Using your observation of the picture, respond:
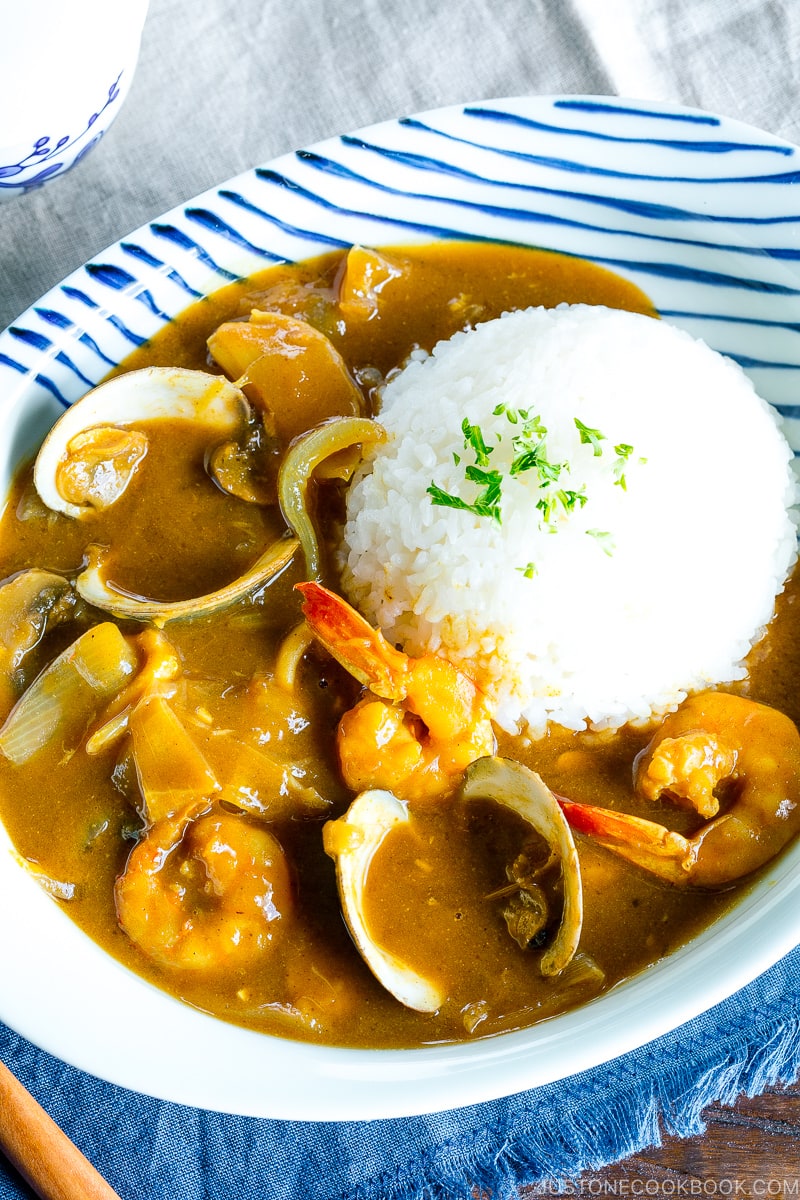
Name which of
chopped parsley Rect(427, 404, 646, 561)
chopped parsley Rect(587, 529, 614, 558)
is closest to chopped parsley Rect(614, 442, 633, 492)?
chopped parsley Rect(427, 404, 646, 561)

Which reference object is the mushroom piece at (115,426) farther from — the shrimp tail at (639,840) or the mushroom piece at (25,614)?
the shrimp tail at (639,840)

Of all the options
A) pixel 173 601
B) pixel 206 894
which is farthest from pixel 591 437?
pixel 206 894

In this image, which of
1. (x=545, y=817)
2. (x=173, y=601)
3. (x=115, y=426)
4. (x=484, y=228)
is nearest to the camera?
(x=545, y=817)

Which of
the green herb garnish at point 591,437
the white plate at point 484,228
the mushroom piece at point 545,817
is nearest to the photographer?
the mushroom piece at point 545,817

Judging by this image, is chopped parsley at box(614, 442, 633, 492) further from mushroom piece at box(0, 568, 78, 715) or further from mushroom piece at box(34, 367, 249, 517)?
mushroom piece at box(0, 568, 78, 715)

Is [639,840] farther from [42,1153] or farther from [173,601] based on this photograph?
[42,1153]

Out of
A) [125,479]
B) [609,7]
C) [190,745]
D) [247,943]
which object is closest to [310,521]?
[125,479]

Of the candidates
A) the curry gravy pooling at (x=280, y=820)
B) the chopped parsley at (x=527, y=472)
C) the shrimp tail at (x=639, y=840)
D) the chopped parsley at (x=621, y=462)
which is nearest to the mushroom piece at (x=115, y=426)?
the curry gravy pooling at (x=280, y=820)
